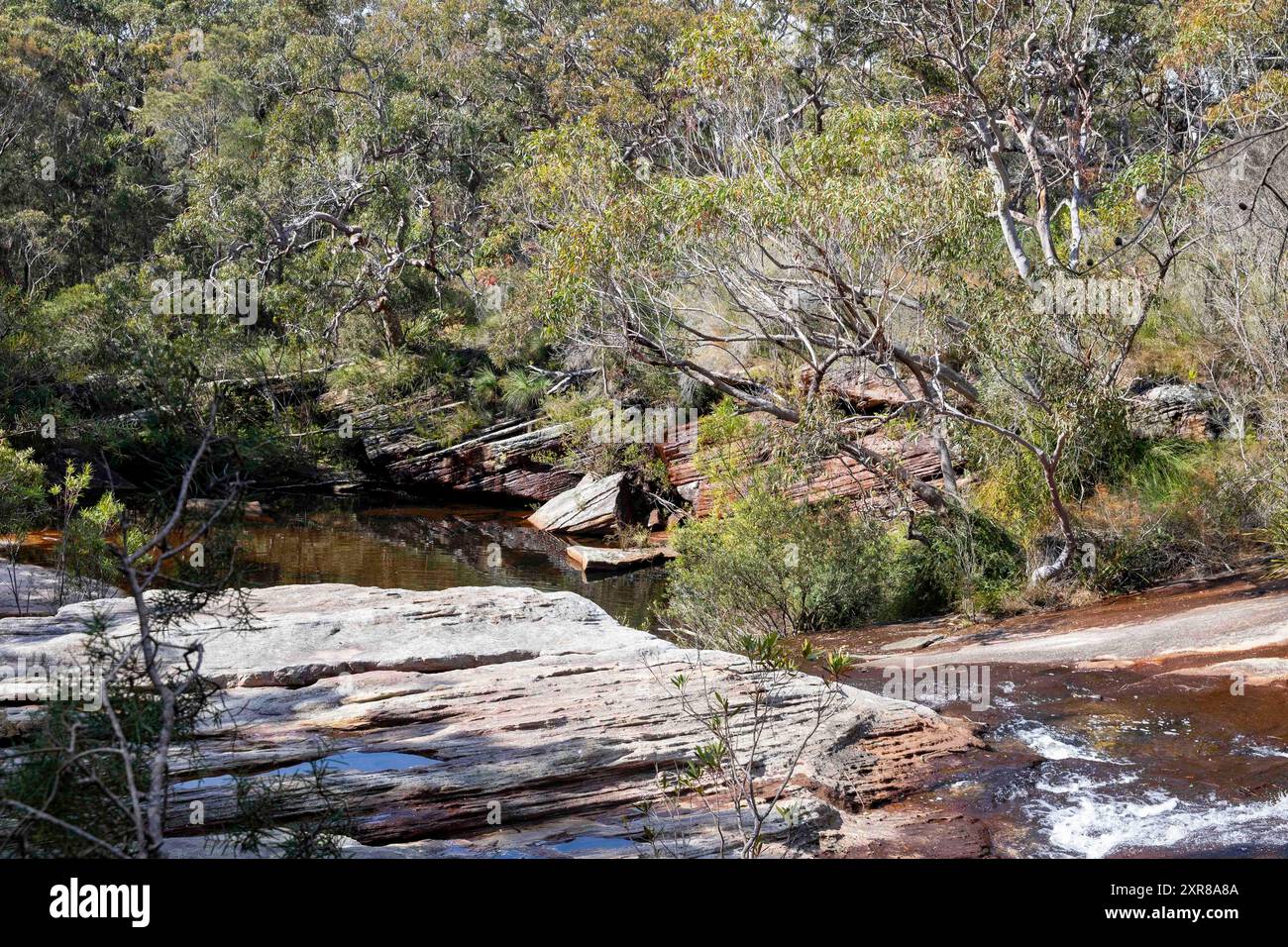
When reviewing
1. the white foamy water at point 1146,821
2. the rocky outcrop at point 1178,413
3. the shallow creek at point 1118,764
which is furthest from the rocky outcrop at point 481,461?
the white foamy water at point 1146,821

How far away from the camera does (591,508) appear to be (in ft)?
73.2

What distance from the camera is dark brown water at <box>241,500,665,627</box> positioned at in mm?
18109

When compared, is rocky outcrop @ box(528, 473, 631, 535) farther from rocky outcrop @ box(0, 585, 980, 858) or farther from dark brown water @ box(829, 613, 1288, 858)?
rocky outcrop @ box(0, 585, 980, 858)

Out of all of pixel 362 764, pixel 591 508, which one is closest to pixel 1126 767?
pixel 362 764

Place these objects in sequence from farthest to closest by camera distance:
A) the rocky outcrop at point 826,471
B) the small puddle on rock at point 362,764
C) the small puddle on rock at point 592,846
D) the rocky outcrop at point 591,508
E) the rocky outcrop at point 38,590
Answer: the rocky outcrop at point 591,508 → the rocky outcrop at point 826,471 → the rocky outcrop at point 38,590 → the small puddle on rock at point 362,764 → the small puddle on rock at point 592,846

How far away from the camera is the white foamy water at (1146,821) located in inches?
251

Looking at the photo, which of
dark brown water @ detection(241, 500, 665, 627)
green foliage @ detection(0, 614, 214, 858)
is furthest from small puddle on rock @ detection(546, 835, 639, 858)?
dark brown water @ detection(241, 500, 665, 627)

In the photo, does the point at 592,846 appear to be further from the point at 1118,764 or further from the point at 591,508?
the point at 591,508

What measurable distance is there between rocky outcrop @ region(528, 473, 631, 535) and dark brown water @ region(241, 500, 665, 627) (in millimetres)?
408

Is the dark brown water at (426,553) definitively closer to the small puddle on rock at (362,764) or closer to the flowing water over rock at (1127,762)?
the flowing water over rock at (1127,762)

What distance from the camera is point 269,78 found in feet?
107

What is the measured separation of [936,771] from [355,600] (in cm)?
530

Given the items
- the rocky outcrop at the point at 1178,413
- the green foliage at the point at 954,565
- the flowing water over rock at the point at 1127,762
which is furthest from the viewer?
the rocky outcrop at the point at 1178,413

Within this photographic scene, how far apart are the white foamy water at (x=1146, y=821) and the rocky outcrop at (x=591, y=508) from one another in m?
15.3
